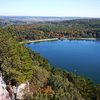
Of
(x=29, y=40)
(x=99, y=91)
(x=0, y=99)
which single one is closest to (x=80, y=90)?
(x=99, y=91)

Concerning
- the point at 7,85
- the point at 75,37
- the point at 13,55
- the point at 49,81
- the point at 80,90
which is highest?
the point at 13,55

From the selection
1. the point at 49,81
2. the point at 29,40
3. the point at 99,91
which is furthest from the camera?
Result: the point at 29,40

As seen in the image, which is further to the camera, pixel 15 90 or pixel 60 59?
pixel 60 59

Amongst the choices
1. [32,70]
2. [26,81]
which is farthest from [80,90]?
[26,81]

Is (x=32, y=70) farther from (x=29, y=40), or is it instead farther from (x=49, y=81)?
(x=29, y=40)

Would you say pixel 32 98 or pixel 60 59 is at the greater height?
pixel 32 98

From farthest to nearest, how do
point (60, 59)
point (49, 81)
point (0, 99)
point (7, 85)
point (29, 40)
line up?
point (29, 40) → point (60, 59) → point (49, 81) → point (7, 85) → point (0, 99)

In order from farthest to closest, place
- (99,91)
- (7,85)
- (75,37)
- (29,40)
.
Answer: (75,37)
(29,40)
(99,91)
(7,85)

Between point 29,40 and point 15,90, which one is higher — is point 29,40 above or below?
below

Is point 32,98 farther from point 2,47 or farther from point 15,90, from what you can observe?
point 2,47
